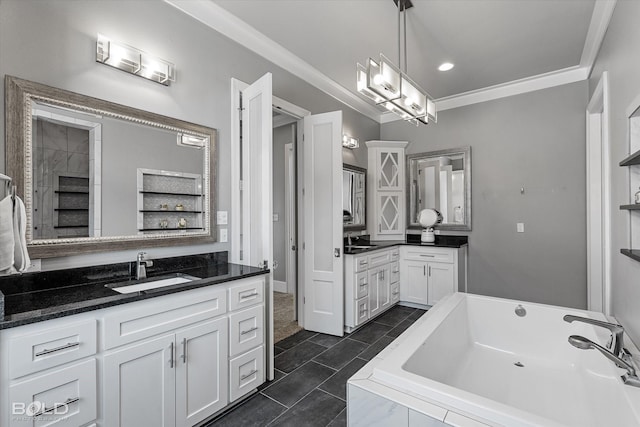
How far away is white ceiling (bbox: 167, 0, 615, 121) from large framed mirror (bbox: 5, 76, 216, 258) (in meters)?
0.97

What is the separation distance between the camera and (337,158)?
3076 mm

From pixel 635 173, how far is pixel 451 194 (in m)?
2.33

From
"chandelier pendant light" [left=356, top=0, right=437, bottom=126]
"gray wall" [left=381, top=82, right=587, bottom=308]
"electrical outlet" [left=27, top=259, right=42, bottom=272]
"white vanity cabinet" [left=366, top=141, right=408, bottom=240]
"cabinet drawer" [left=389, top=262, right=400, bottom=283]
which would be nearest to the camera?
"electrical outlet" [left=27, top=259, right=42, bottom=272]

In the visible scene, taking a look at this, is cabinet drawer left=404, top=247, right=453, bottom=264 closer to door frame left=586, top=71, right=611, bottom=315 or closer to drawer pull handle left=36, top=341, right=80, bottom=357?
door frame left=586, top=71, right=611, bottom=315

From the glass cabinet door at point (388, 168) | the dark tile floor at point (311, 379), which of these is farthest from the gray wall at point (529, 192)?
the dark tile floor at point (311, 379)

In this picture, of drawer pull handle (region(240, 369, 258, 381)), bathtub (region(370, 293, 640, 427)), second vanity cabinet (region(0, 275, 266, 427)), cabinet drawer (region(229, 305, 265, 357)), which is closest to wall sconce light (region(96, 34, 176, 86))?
second vanity cabinet (region(0, 275, 266, 427))

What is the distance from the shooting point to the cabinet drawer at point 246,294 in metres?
1.89

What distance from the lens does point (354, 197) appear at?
13.3 feet

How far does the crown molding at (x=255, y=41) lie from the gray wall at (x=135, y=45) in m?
0.06

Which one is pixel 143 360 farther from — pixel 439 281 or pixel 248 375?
pixel 439 281

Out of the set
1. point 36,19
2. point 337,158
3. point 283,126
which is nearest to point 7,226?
point 36,19

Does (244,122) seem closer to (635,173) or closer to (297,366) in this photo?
(297,366)

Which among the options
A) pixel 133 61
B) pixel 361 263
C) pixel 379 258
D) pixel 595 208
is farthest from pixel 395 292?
pixel 133 61

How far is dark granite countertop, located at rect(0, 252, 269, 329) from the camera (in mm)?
1192
